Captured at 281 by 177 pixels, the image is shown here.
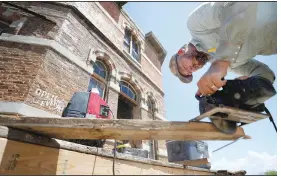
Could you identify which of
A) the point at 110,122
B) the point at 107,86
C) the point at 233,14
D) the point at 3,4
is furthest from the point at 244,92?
the point at 3,4

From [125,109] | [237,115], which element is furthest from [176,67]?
[125,109]

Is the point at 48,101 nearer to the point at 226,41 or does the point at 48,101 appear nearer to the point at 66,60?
the point at 66,60

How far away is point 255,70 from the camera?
5.19 ft

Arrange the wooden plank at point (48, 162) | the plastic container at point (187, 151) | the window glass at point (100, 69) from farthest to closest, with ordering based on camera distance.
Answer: the window glass at point (100, 69) < the plastic container at point (187, 151) < the wooden plank at point (48, 162)

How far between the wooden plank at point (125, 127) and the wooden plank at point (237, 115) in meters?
0.10

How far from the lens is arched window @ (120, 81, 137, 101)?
8.33 meters

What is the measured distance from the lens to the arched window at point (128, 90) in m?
8.33

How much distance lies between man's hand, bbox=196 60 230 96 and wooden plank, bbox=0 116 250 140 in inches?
14.0

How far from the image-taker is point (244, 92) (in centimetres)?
130

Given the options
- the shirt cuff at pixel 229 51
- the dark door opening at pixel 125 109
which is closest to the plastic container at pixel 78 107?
the shirt cuff at pixel 229 51

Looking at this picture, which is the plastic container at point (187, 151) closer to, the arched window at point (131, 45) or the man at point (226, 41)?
the man at point (226, 41)

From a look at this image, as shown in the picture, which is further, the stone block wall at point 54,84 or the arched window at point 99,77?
the arched window at point 99,77

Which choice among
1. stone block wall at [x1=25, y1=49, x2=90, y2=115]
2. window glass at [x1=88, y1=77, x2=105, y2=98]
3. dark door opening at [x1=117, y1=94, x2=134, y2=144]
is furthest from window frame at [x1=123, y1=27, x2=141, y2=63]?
stone block wall at [x1=25, y1=49, x2=90, y2=115]

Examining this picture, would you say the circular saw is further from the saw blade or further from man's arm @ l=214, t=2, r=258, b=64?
man's arm @ l=214, t=2, r=258, b=64
